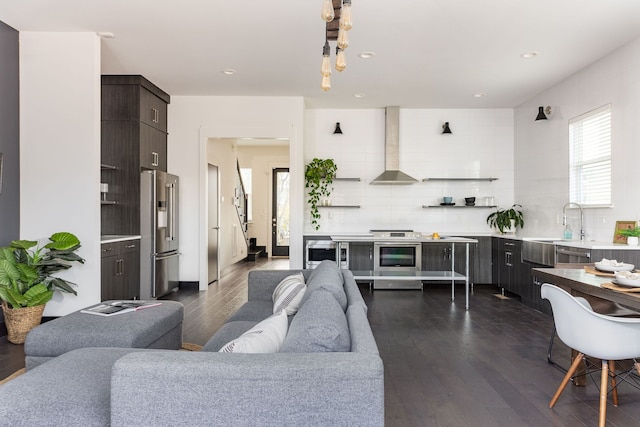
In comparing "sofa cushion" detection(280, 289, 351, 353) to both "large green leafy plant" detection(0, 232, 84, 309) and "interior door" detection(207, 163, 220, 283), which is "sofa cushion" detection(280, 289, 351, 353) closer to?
"large green leafy plant" detection(0, 232, 84, 309)

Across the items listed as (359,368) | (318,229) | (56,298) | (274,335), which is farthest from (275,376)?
(318,229)

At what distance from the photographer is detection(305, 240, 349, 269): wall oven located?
6536 mm

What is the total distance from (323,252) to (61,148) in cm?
371

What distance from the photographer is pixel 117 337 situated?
254 centimetres

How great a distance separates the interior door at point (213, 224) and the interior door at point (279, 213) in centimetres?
370

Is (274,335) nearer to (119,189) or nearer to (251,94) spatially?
(119,189)

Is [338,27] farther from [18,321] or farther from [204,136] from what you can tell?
[204,136]

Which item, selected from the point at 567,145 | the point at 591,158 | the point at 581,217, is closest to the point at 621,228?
the point at 581,217

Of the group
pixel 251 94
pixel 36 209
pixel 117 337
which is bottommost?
pixel 117 337

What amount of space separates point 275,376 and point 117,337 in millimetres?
1701

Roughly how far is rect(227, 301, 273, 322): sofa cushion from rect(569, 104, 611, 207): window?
3.90m

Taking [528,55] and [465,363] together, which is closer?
[465,363]

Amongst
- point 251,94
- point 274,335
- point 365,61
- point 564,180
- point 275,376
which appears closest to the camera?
point 275,376

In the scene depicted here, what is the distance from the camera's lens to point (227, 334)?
2.44m
